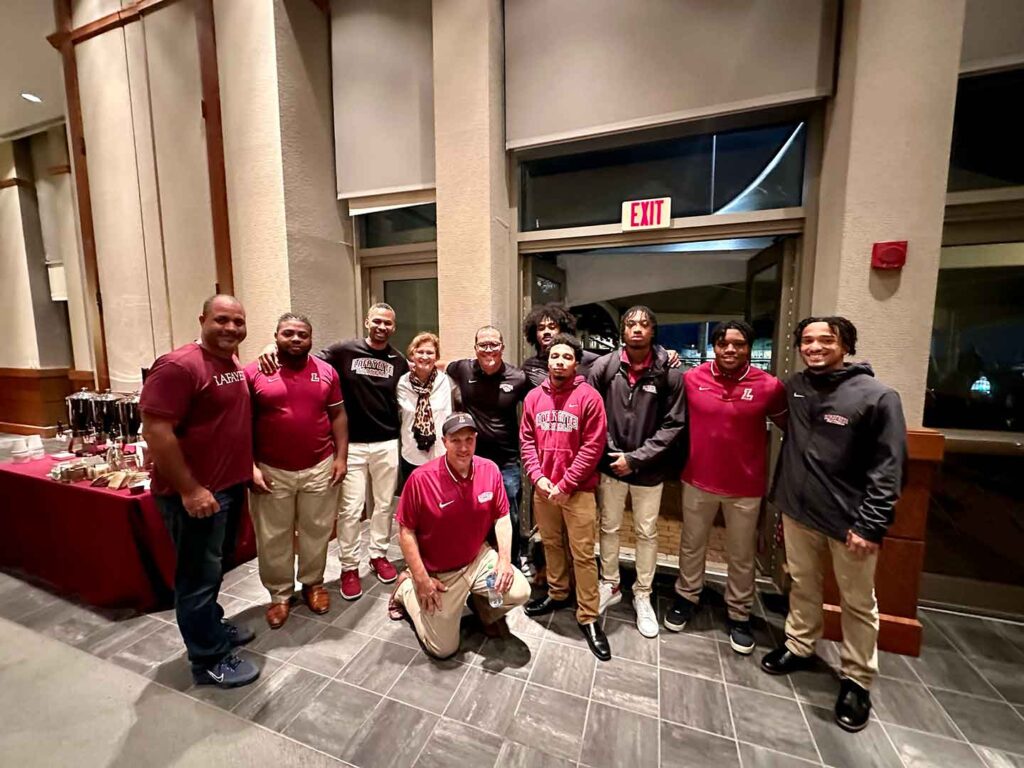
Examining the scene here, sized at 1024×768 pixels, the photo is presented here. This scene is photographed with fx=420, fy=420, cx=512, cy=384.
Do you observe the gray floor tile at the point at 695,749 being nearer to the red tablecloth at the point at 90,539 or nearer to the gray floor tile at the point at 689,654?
the gray floor tile at the point at 689,654

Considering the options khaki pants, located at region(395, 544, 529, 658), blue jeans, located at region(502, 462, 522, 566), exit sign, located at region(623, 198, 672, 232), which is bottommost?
khaki pants, located at region(395, 544, 529, 658)

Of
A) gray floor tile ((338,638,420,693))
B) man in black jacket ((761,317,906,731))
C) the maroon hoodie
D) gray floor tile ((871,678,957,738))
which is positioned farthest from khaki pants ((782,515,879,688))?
gray floor tile ((338,638,420,693))

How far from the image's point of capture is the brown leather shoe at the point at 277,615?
2.29 meters

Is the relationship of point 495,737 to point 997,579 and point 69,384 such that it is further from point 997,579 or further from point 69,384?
point 69,384

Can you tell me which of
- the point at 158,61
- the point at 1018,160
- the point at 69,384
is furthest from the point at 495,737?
the point at 69,384

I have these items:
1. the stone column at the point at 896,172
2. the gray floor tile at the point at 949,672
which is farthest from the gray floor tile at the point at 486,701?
the stone column at the point at 896,172

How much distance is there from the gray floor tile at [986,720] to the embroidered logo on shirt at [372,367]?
3147 millimetres

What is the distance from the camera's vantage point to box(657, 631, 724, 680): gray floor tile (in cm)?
201

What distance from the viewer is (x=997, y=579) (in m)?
2.42

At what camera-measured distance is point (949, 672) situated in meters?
2.00

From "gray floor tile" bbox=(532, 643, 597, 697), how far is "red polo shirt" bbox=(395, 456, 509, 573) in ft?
→ 1.97

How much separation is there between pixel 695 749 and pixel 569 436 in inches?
52.1

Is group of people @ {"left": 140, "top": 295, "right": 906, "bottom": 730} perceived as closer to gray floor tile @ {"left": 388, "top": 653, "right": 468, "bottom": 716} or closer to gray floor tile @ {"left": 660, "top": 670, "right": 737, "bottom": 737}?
gray floor tile @ {"left": 388, "top": 653, "right": 468, "bottom": 716}

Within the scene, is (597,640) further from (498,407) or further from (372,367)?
(372,367)
